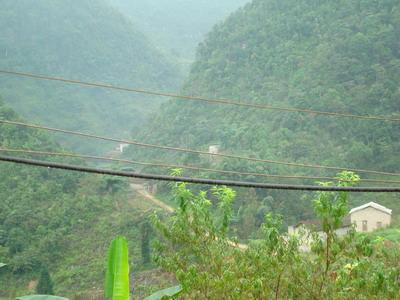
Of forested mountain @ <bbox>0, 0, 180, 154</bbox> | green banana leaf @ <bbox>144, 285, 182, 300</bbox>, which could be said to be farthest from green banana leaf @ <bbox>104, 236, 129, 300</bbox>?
forested mountain @ <bbox>0, 0, 180, 154</bbox>

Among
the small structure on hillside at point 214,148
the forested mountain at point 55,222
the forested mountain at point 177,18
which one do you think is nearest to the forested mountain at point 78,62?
the forested mountain at point 177,18

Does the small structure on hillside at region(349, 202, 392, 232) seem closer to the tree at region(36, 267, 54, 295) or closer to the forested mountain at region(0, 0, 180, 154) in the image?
the tree at region(36, 267, 54, 295)

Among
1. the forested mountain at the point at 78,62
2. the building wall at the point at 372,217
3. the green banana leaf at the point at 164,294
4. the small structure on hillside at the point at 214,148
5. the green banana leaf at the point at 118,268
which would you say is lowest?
the green banana leaf at the point at 164,294

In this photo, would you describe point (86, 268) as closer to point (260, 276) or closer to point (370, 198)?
point (370, 198)

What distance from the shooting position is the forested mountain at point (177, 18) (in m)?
63.6

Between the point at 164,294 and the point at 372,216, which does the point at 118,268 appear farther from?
the point at 372,216

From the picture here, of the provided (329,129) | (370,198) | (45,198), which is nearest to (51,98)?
(45,198)

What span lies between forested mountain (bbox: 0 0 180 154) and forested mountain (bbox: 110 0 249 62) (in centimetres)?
904

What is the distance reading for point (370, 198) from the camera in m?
19.3

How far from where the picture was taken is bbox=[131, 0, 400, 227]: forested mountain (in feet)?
68.7

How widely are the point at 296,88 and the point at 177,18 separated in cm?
4737

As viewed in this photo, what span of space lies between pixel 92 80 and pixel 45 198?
2678 centimetres

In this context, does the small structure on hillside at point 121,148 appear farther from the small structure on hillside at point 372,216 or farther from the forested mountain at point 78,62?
the small structure on hillside at point 372,216

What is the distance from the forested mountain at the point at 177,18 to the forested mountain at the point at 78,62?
9.04 m
